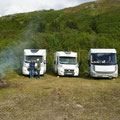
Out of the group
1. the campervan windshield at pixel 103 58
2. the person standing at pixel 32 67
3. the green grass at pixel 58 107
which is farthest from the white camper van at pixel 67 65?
the green grass at pixel 58 107

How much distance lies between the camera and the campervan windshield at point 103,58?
55.8 ft

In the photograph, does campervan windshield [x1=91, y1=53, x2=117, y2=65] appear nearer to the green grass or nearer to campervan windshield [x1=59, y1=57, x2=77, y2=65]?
campervan windshield [x1=59, y1=57, x2=77, y2=65]

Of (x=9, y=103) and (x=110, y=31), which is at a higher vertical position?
(x=110, y=31)

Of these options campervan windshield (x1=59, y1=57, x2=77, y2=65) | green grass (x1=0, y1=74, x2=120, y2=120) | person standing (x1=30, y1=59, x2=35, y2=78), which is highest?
campervan windshield (x1=59, y1=57, x2=77, y2=65)

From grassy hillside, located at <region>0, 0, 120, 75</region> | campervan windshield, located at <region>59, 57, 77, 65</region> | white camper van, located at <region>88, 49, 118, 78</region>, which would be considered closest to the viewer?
white camper van, located at <region>88, 49, 118, 78</region>

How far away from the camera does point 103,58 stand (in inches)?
677

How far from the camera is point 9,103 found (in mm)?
8359

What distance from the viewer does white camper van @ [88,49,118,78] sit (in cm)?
1648

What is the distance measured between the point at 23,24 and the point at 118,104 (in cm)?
8391

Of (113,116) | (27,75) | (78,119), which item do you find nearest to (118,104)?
(113,116)

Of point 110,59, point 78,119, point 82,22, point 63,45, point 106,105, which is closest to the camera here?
point 78,119

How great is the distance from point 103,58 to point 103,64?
30.4 inches

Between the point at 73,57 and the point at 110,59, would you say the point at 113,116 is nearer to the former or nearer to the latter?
the point at 110,59

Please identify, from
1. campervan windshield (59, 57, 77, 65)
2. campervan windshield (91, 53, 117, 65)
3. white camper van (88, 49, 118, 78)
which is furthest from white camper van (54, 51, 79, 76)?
campervan windshield (91, 53, 117, 65)
